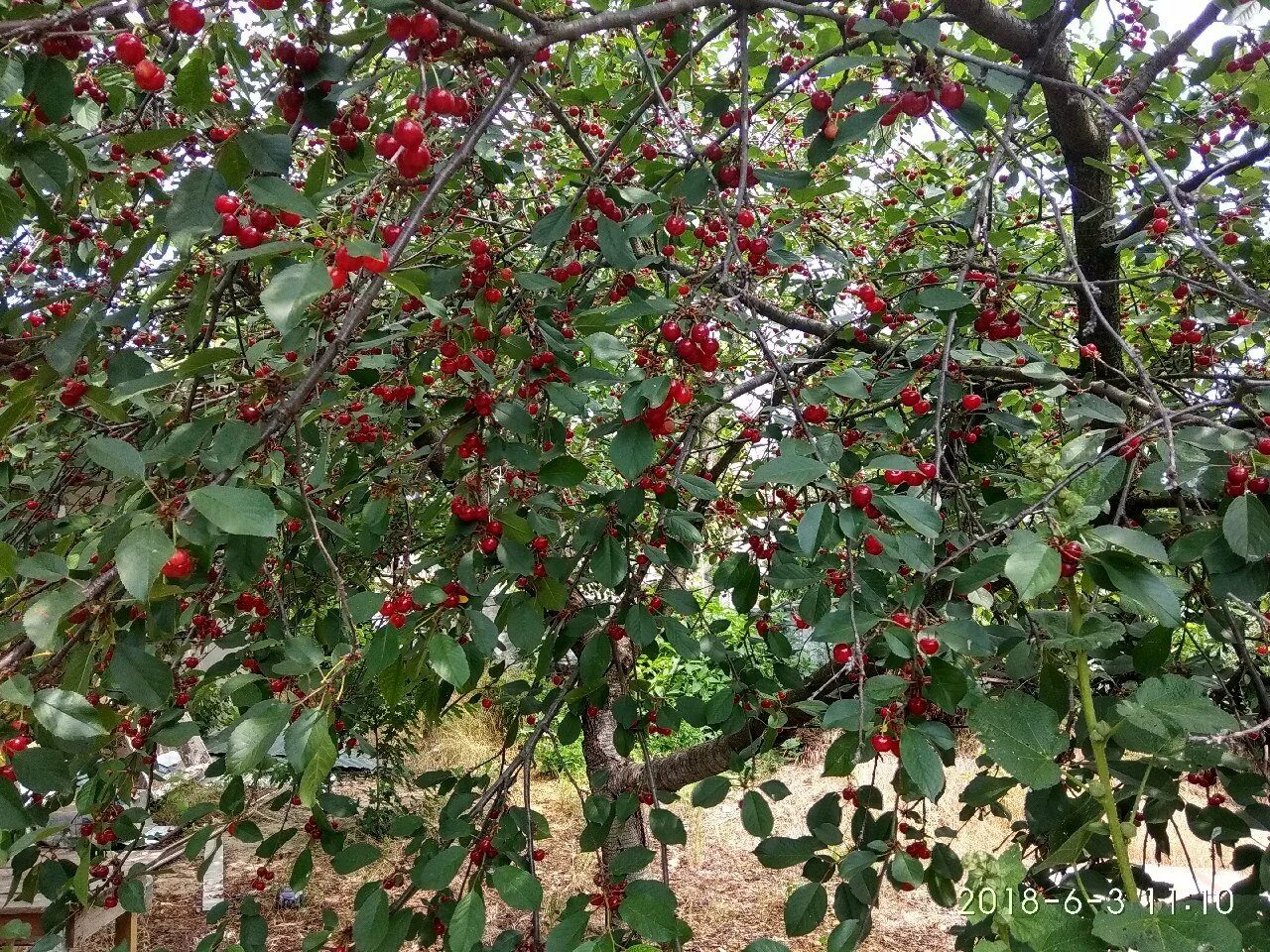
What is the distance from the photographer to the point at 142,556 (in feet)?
3.10

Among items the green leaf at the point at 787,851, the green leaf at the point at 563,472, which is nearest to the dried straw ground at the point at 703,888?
the green leaf at the point at 787,851

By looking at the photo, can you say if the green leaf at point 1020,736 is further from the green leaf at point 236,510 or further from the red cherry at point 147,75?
the red cherry at point 147,75

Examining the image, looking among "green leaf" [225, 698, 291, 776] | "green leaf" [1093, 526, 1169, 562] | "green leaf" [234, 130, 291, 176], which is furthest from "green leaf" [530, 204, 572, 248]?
"green leaf" [1093, 526, 1169, 562]

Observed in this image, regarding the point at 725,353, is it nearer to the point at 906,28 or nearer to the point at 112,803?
the point at 906,28

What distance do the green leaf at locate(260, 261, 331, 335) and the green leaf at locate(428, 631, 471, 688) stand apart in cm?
63

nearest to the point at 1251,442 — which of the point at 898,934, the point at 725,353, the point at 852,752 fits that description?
the point at 852,752

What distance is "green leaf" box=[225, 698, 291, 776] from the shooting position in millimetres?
1139

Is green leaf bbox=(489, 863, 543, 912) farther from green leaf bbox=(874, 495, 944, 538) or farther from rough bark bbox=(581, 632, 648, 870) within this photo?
rough bark bbox=(581, 632, 648, 870)

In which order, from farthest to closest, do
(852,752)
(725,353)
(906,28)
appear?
(725,353) < (852,752) < (906,28)

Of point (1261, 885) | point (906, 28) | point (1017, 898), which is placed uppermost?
point (906, 28)

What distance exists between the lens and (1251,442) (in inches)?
49.6

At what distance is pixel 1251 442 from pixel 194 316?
158cm

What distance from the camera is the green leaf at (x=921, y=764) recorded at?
119 centimetres

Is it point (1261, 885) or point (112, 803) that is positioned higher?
point (112, 803)
